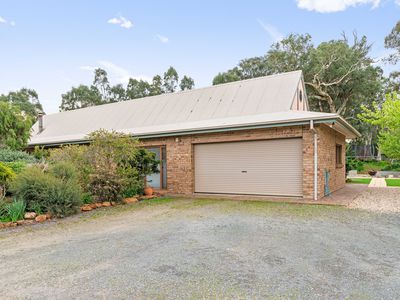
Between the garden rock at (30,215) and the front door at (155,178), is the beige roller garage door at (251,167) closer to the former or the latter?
the front door at (155,178)

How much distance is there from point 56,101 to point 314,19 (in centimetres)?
3641

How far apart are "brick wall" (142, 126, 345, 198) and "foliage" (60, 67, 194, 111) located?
87.0ft

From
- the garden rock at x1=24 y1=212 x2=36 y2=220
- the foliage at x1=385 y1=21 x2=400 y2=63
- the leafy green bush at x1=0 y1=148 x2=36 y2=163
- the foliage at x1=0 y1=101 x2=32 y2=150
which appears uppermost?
the foliage at x1=385 y1=21 x2=400 y2=63

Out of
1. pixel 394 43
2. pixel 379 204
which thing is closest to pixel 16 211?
pixel 379 204

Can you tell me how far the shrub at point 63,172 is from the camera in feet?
26.4

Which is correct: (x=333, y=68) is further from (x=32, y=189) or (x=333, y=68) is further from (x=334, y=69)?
(x=32, y=189)

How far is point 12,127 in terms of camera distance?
1312 centimetres

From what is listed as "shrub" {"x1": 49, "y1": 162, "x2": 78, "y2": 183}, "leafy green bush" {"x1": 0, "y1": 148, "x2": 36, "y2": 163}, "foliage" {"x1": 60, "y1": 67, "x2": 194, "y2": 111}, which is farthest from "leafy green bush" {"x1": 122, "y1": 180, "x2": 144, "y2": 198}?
"foliage" {"x1": 60, "y1": 67, "x2": 194, "y2": 111}

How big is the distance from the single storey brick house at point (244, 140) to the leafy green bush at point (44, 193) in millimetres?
4109

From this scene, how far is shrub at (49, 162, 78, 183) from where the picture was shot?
26.4 ft

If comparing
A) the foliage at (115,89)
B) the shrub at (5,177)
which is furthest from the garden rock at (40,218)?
the foliage at (115,89)

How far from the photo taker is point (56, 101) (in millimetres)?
40938

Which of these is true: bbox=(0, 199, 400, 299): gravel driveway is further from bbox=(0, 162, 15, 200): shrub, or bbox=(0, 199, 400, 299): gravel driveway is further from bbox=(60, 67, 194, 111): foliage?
bbox=(60, 67, 194, 111): foliage

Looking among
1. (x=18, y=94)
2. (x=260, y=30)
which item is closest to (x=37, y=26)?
(x=260, y=30)
